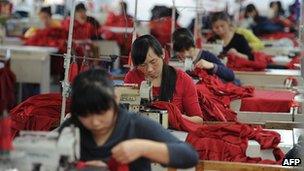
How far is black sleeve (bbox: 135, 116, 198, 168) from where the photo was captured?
2.26 meters

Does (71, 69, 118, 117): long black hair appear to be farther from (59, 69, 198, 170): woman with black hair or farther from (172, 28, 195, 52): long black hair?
(172, 28, 195, 52): long black hair

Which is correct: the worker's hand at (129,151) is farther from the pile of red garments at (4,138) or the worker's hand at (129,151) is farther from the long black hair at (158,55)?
the long black hair at (158,55)

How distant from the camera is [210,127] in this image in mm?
3605

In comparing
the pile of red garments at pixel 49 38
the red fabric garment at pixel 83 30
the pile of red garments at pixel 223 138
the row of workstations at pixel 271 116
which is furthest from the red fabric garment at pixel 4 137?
the pile of red garments at pixel 49 38

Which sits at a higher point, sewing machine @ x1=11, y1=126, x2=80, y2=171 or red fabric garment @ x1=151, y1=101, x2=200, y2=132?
sewing machine @ x1=11, y1=126, x2=80, y2=171

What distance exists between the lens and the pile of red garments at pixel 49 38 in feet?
28.5

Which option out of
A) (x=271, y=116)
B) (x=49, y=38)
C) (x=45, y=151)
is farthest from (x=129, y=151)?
(x=49, y=38)

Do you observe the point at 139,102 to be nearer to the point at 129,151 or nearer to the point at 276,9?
the point at 129,151

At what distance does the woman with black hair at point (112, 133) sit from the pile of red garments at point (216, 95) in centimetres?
197

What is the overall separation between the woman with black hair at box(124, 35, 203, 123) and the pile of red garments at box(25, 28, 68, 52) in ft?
15.4

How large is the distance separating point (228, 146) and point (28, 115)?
3.91 feet

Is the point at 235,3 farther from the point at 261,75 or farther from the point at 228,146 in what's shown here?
the point at 228,146

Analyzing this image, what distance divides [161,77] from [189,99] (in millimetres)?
224

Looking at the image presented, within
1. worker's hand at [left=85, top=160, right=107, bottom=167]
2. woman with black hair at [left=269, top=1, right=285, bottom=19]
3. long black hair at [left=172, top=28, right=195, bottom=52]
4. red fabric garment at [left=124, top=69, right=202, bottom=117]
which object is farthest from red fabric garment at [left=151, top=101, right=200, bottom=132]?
woman with black hair at [left=269, top=1, right=285, bottom=19]
